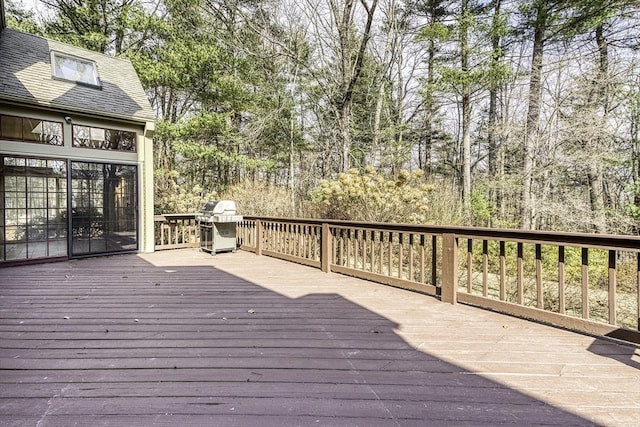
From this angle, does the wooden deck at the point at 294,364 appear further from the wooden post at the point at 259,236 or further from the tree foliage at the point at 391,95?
the tree foliage at the point at 391,95

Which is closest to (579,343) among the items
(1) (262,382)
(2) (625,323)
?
(1) (262,382)

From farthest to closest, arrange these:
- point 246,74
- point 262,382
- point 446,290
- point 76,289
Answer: point 246,74, point 76,289, point 446,290, point 262,382

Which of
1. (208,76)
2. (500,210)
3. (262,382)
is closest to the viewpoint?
(262,382)

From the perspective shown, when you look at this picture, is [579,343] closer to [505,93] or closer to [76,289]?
[76,289]

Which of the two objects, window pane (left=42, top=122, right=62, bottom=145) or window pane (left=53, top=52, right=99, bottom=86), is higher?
window pane (left=53, top=52, right=99, bottom=86)

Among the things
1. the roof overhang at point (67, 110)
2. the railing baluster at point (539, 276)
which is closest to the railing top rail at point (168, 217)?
the roof overhang at point (67, 110)

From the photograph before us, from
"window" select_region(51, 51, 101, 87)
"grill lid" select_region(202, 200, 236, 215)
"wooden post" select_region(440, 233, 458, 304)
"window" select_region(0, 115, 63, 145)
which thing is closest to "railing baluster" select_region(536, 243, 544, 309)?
"wooden post" select_region(440, 233, 458, 304)

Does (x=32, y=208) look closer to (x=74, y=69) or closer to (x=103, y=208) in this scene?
(x=103, y=208)

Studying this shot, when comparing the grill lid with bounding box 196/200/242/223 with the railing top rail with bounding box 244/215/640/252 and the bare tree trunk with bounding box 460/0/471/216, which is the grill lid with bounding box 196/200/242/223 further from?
the bare tree trunk with bounding box 460/0/471/216

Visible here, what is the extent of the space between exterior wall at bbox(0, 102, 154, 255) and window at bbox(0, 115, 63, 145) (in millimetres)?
68

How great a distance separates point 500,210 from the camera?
10.2 m

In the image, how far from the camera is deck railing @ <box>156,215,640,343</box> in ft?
9.38

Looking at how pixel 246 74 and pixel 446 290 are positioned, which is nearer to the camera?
pixel 446 290

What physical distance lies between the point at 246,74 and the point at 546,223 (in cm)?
1037
